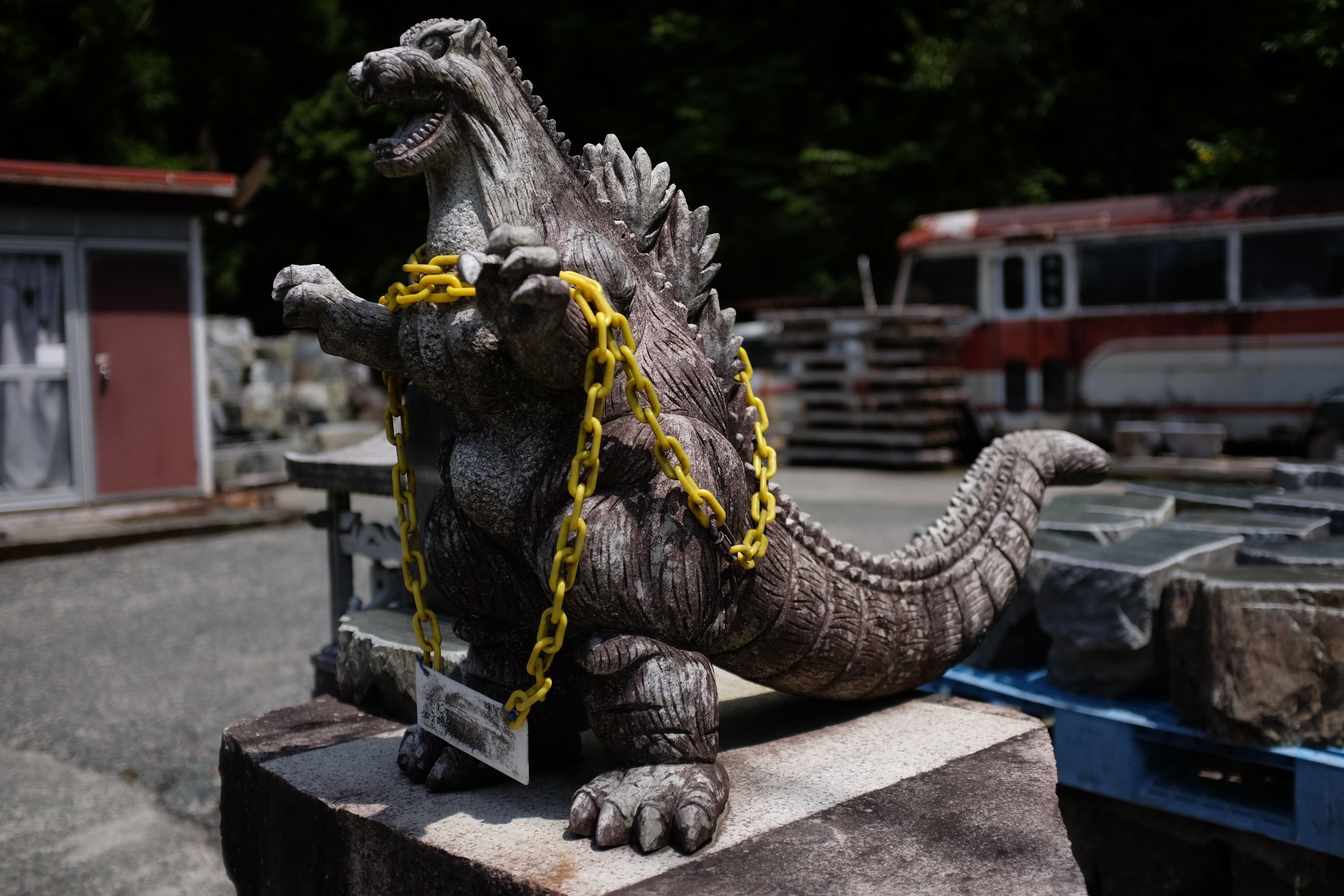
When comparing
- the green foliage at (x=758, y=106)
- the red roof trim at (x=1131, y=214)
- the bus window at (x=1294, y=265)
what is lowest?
the bus window at (x=1294, y=265)

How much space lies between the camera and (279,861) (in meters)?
2.34

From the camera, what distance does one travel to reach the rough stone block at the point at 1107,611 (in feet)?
10.3

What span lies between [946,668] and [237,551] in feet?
21.7

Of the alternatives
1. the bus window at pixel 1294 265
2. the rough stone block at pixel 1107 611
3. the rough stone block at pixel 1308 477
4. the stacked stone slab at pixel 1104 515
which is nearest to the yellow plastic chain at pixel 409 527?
the rough stone block at pixel 1107 611

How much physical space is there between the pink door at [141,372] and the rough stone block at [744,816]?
24.1 feet

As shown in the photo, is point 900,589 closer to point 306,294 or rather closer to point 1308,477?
point 306,294

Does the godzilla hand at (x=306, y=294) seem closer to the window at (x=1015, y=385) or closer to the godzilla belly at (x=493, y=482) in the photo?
the godzilla belly at (x=493, y=482)

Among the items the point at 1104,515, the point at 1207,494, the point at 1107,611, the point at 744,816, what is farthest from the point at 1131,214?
the point at 744,816

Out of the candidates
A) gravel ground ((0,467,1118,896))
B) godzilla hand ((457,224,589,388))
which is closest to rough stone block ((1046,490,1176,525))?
gravel ground ((0,467,1118,896))

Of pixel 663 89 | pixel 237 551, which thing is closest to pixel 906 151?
pixel 663 89

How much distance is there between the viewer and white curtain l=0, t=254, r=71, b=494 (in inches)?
342

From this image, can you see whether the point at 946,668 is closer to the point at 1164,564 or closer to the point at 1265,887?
the point at 1164,564

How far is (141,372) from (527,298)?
8.66 meters

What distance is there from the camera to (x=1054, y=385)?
11461 millimetres
